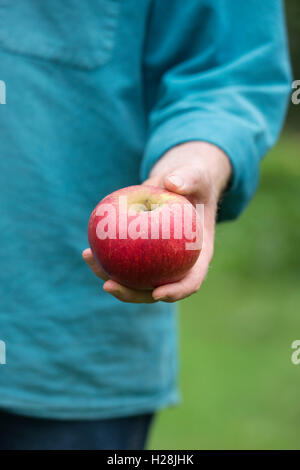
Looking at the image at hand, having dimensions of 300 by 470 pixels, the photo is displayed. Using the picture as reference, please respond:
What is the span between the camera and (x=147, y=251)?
0.96 m

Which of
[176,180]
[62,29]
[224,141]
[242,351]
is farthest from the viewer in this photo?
[242,351]

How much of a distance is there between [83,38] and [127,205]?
1.54ft

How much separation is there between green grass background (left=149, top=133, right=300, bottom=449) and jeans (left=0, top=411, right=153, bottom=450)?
0.48m

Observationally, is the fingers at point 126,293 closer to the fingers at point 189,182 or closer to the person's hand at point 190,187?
the person's hand at point 190,187

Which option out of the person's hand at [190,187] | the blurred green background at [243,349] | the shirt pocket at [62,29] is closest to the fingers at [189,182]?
the person's hand at [190,187]

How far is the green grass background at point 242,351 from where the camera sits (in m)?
2.54

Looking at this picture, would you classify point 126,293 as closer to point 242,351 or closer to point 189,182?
point 189,182

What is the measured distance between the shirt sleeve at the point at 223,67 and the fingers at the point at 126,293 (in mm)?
284

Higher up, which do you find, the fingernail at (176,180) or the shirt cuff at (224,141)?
the shirt cuff at (224,141)

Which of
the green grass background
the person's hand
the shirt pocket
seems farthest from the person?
the green grass background

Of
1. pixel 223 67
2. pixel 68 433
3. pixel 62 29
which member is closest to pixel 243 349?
pixel 68 433

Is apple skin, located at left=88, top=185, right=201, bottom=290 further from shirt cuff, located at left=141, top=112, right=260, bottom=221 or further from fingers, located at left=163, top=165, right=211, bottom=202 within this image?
shirt cuff, located at left=141, top=112, right=260, bottom=221

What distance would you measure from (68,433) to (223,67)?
751 millimetres

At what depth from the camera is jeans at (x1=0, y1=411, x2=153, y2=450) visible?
129cm
